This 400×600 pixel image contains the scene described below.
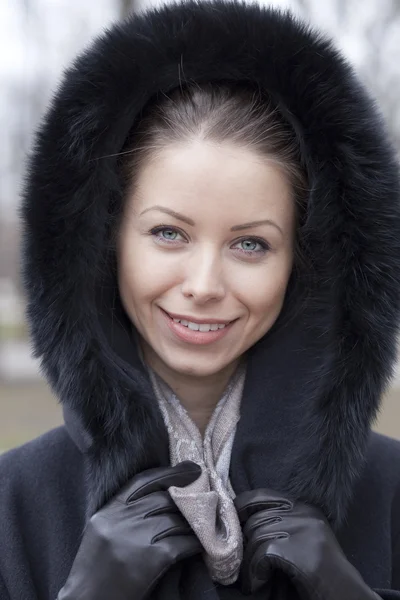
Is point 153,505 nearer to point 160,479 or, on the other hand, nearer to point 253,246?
Answer: point 160,479

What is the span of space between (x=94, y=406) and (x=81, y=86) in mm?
802

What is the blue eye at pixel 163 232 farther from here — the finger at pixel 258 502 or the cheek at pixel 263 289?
the finger at pixel 258 502

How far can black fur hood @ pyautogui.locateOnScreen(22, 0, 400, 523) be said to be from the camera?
2.03 meters

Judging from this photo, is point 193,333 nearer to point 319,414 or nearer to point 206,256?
point 206,256

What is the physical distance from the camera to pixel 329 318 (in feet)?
7.10

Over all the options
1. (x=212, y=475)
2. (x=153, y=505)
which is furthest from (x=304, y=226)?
(x=153, y=505)

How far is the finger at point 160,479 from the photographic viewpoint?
6.24ft

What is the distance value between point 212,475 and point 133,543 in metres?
0.33

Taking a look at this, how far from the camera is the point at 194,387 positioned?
2.20m

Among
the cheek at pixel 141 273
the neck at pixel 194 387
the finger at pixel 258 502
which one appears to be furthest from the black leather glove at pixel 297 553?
the cheek at pixel 141 273

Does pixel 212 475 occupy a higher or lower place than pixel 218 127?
lower

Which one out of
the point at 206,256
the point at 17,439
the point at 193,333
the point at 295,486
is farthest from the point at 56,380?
the point at 17,439

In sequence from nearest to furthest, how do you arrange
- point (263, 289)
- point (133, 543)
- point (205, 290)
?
point (133, 543), point (205, 290), point (263, 289)

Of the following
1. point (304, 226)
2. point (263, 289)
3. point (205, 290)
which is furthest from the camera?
point (304, 226)
